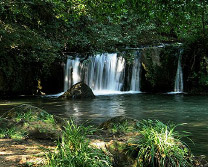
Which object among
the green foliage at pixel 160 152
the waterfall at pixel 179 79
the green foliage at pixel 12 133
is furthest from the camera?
the waterfall at pixel 179 79

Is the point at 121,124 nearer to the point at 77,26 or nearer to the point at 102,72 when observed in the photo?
the point at 77,26

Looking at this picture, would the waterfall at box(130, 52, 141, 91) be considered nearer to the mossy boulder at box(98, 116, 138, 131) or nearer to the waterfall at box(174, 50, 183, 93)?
the waterfall at box(174, 50, 183, 93)

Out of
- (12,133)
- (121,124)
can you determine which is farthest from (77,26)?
(12,133)

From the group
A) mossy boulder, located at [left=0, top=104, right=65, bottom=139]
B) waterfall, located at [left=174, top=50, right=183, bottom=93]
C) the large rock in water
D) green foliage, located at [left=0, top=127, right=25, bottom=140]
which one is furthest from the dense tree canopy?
green foliage, located at [left=0, top=127, right=25, bottom=140]

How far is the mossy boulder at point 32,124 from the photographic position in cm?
448

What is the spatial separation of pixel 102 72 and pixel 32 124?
14409 millimetres

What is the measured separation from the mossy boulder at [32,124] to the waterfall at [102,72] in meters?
13.2

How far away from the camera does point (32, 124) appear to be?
4.80 meters

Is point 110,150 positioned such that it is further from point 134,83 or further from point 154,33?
point 154,33

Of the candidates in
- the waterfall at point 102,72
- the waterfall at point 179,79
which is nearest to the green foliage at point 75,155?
the waterfall at point 179,79

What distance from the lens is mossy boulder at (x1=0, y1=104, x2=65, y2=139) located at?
4.48 metres

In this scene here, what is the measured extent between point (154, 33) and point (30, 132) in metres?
22.1

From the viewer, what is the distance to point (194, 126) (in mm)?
6828

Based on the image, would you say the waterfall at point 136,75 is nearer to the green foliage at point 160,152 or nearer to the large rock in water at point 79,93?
the large rock in water at point 79,93
